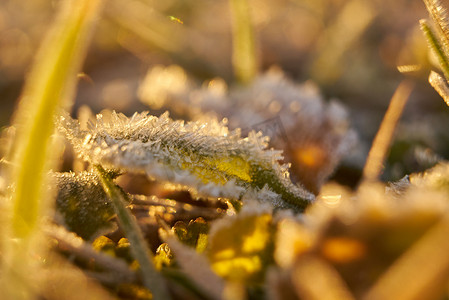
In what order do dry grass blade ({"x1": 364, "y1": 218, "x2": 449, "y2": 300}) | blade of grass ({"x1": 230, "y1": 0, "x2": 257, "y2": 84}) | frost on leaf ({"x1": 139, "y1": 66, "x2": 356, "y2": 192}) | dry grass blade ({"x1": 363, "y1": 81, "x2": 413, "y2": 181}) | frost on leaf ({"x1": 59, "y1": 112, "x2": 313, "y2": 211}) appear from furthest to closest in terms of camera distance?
1. blade of grass ({"x1": 230, "y1": 0, "x2": 257, "y2": 84})
2. frost on leaf ({"x1": 139, "y1": 66, "x2": 356, "y2": 192})
3. dry grass blade ({"x1": 363, "y1": 81, "x2": 413, "y2": 181})
4. frost on leaf ({"x1": 59, "y1": 112, "x2": 313, "y2": 211})
5. dry grass blade ({"x1": 364, "y1": 218, "x2": 449, "y2": 300})

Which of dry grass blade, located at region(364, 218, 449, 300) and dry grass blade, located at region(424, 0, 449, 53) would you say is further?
dry grass blade, located at region(424, 0, 449, 53)

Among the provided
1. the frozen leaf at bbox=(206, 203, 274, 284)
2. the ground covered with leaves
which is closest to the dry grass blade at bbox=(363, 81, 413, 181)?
the ground covered with leaves

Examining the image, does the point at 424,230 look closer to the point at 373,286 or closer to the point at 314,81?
the point at 373,286

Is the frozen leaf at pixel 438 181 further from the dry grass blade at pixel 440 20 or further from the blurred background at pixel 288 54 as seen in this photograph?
the blurred background at pixel 288 54

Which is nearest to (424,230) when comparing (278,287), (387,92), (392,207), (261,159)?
(392,207)

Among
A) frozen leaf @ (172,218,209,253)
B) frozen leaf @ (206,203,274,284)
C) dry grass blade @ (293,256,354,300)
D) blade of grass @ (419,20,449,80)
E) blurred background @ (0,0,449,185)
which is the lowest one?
dry grass blade @ (293,256,354,300)

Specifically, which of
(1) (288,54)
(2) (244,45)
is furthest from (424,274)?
(1) (288,54)

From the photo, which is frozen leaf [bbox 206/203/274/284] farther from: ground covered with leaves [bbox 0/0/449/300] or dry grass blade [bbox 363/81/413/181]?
dry grass blade [bbox 363/81/413/181]
